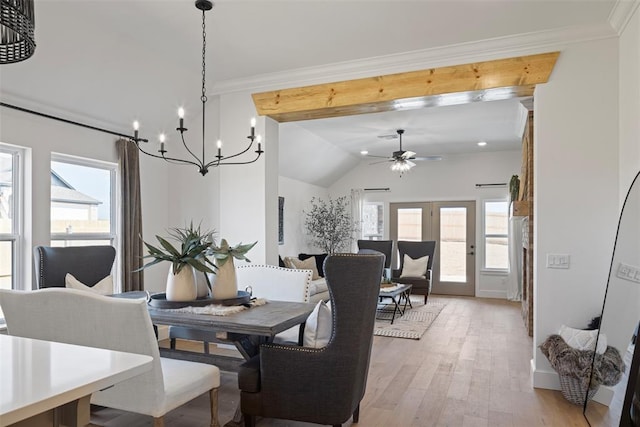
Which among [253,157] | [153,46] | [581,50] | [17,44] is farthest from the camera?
[253,157]

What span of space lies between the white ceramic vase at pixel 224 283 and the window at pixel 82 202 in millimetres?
2030

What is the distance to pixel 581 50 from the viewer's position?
3.40 metres

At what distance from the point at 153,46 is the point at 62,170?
4.85ft

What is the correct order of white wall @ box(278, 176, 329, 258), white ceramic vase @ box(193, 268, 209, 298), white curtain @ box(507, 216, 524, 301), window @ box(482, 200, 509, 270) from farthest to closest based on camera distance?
window @ box(482, 200, 509, 270) → white wall @ box(278, 176, 329, 258) → white curtain @ box(507, 216, 524, 301) → white ceramic vase @ box(193, 268, 209, 298)

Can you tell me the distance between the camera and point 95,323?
2.07 meters

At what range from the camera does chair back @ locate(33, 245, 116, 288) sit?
130 inches

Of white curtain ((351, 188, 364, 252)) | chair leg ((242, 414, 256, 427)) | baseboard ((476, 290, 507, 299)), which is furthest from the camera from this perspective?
white curtain ((351, 188, 364, 252))

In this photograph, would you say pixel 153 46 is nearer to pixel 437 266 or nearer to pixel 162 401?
pixel 162 401

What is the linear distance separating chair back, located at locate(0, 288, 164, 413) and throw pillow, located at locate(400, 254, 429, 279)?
20.5 feet

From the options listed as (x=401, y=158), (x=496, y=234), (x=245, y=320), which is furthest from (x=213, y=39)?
(x=496, y=234)

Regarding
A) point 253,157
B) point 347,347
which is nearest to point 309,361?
point 347,347

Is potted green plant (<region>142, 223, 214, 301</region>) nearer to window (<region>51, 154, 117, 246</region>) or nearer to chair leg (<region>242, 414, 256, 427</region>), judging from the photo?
chair leg (<region>242, 414, 256, 427</region>)

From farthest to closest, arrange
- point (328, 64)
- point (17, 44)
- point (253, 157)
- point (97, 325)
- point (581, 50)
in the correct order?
point (253, 157), point (328, 64), point (581, 50), point (97, 325), point (17, 44)

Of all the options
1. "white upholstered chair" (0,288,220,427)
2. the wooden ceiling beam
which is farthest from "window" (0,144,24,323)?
the wooden ceiling beam
